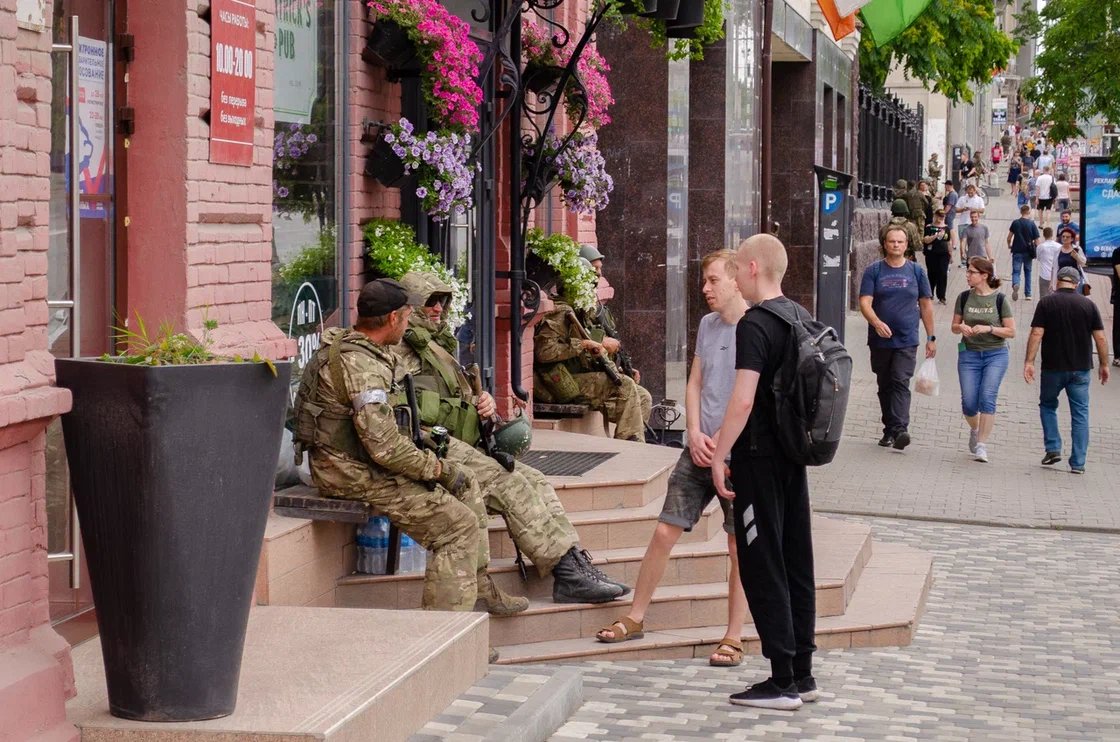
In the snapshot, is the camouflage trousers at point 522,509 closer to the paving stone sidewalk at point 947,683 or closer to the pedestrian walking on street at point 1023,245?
the paving stone sidewalk at point 947,683

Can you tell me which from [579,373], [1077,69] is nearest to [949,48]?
[1077,69]

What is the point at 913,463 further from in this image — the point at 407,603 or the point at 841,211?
the point at 407,603

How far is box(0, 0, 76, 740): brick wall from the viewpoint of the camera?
4.79 meters

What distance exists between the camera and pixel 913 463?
1471 centimetres

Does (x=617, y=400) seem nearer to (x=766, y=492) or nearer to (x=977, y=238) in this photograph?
(x=766, y=492)

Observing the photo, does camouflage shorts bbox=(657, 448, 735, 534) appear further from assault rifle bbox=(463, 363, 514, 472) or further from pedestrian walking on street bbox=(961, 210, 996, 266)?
pedestrian walking on street bbox=(961, 210, 996, 266)

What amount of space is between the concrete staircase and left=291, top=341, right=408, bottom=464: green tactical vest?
A: 2.65 ft

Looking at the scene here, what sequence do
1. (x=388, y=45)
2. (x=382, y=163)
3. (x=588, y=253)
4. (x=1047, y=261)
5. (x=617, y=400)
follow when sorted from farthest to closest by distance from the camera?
1. (x=1047, y=261)
2. (x=588, y=253)
3. (x=617, y=400)
4. (x=382, y=163)
5. (x=388, y=45)

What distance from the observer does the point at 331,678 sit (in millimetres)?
5355

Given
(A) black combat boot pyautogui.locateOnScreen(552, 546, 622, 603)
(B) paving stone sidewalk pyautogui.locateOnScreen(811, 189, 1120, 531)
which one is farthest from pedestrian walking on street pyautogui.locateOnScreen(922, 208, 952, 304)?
(A) black combat boot pyautogui.locateOnScreen(552, 546, 622, 603)

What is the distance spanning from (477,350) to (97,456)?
639 cm

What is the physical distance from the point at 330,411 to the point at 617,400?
5529 millimetres

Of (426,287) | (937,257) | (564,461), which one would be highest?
(937,257)

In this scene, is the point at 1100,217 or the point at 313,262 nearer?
the point at 313,262
